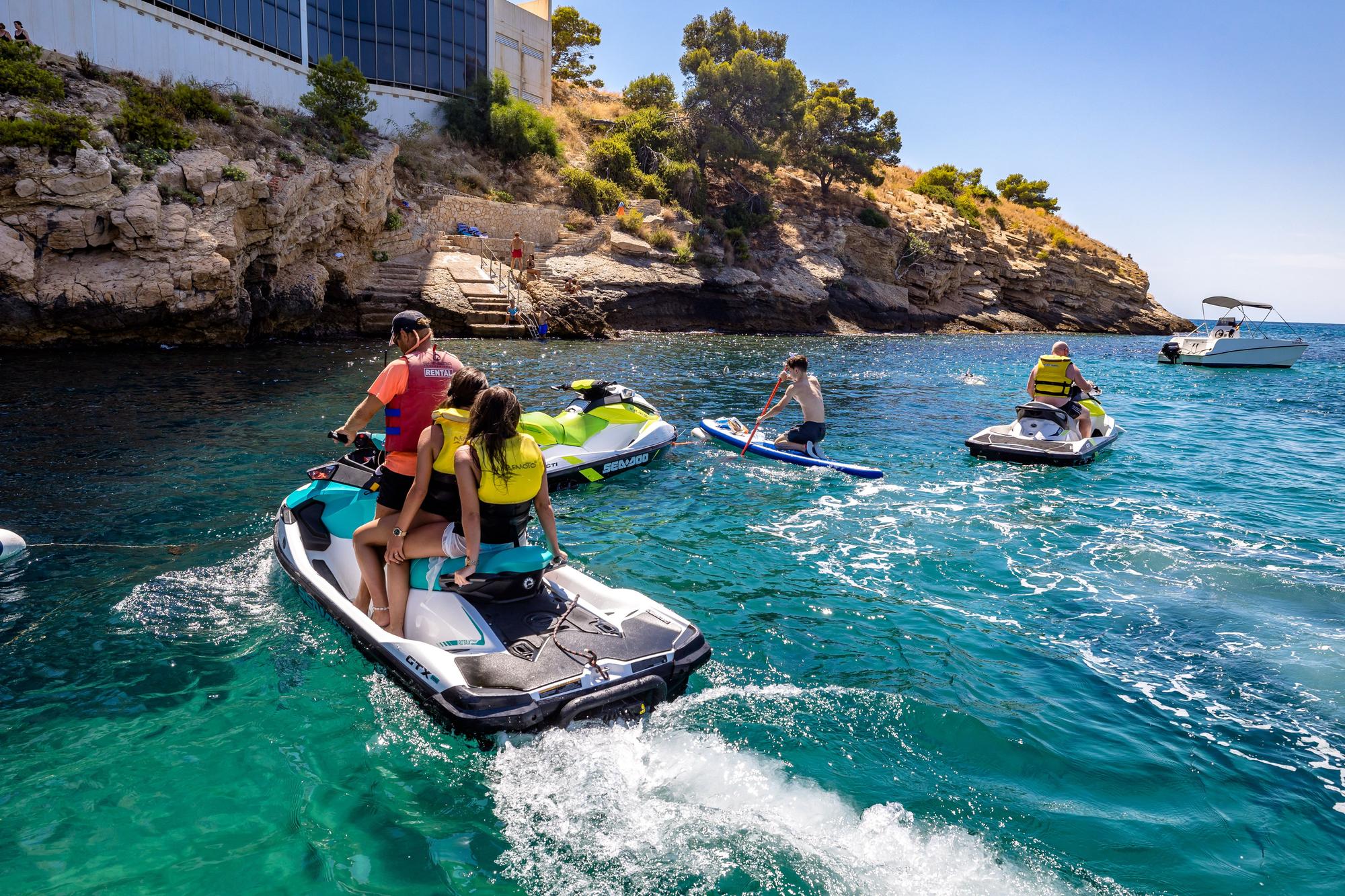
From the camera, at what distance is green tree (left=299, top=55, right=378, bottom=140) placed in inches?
1241

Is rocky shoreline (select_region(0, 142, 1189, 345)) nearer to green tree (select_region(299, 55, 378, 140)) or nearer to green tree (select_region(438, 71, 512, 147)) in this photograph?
green tree (select_region(299, 55, 378, 140))

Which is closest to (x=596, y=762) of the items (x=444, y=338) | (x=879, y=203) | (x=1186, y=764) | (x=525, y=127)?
(x=1186, y=764)

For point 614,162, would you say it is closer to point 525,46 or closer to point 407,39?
point 525,46

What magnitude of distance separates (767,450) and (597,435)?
9.04 ft

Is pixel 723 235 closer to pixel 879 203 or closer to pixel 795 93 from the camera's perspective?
pixel 795 93

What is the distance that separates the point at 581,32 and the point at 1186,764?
207 ft

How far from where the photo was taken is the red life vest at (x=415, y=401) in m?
5.46

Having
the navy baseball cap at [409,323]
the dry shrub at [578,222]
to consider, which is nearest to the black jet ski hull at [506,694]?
the navy baseball cap at [409,323]

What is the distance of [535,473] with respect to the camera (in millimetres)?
5035

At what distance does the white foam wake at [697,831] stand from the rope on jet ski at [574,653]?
0.31m

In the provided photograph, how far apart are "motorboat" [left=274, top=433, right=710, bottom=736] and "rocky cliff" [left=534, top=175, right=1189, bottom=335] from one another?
26.3 metres

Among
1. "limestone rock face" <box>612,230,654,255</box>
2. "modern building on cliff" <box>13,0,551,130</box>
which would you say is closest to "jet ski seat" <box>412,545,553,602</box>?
"modern building on cliff" <box>13,0,551,130</box>

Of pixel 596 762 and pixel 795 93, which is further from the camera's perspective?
pixel 795 93

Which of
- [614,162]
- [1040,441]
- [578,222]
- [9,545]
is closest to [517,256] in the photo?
[578,222]
